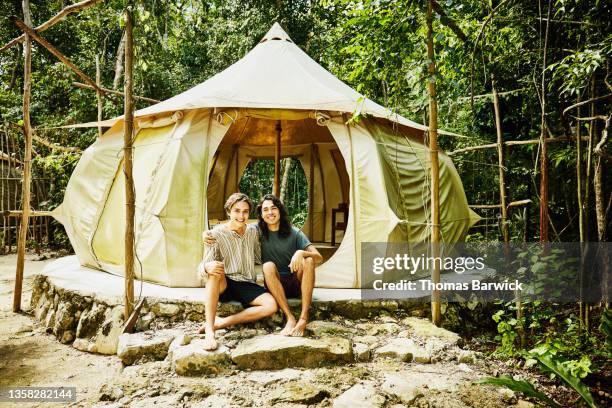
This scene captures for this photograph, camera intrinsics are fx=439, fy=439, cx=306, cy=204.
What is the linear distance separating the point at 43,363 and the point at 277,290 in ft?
7.01

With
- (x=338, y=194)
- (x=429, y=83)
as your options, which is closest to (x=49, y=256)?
(x=338, y=194)

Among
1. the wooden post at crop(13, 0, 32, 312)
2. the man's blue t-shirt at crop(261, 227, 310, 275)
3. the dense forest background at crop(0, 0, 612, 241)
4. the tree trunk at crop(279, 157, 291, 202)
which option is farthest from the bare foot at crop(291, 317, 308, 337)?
the tree trunk at crop(279, 157, 291, 202)

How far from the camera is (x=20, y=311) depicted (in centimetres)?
507

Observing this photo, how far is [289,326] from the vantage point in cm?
334

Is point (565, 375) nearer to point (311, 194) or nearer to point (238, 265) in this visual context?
point (238, 265)

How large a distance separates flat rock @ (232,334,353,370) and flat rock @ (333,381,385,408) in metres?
0.36

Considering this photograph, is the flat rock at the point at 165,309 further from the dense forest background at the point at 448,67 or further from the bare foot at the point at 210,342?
the dense forest background at the point at 448,67

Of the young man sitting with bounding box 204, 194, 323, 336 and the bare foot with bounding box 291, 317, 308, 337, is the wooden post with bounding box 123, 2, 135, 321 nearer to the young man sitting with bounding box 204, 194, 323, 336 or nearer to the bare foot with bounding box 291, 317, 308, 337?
the young man sitting with bounding box 204, 194, 323, 336

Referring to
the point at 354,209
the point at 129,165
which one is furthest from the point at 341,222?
the point at 129,165

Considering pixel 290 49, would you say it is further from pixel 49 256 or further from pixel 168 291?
pixel 49 256

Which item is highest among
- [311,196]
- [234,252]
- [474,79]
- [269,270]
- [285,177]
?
[474,79]

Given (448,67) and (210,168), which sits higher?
(448,67)

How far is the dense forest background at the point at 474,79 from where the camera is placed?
3.35 metres

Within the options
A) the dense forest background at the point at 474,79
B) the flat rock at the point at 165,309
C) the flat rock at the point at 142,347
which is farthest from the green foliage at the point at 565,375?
the flat rock at the point at 165,309
